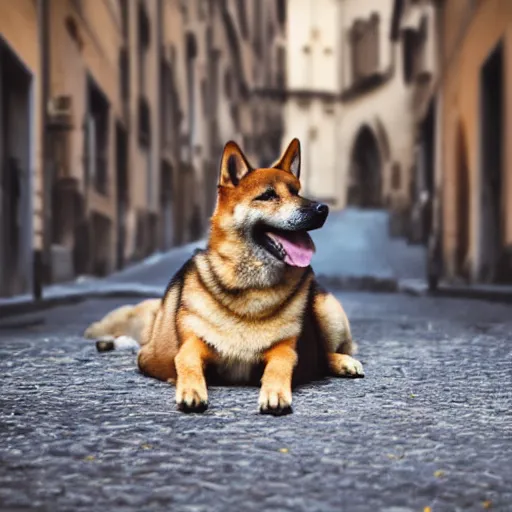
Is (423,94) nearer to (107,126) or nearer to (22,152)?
(107,126)

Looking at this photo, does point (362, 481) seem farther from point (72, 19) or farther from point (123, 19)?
point (123, 19)

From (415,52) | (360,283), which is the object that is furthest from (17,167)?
(415,52)

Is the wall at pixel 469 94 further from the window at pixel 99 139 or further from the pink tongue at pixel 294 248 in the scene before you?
the pink tongue at pixel 294 248

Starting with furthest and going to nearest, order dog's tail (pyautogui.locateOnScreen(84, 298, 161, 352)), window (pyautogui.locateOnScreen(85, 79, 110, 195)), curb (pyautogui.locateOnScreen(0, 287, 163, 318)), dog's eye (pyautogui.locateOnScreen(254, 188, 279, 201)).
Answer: window (pyautogui.locateOnScreen(85, 79, 110, 195)), curb (pyautogui.locateOnScreen(0, 287, 163, 318)), dog's tail (pyautogui.locateOnScreen(84, 298, 161, 352)), dog's eye (pyautogui.locateOnScreen(254, 188, 279, 201))

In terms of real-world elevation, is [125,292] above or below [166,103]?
below

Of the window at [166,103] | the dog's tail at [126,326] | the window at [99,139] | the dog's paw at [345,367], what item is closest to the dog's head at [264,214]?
the dog's paw at [345,367]

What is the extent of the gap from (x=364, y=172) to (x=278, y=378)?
39.2 m

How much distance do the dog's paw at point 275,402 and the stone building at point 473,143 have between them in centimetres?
934

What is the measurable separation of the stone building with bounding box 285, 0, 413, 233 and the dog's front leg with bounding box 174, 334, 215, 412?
36.3 meters

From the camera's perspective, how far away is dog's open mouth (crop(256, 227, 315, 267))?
396 centimetres

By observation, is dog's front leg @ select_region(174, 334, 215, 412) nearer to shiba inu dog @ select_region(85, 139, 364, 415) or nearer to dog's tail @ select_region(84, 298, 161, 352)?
shiba inu dog @ select_region(85, 139, 364, 415)

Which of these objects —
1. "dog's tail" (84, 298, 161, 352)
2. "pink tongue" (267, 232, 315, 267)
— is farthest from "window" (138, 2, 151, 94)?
"pink tongue" (267, 232, 315, 267)

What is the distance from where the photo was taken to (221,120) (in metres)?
34.5

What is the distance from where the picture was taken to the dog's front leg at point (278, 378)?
366 centimetres
